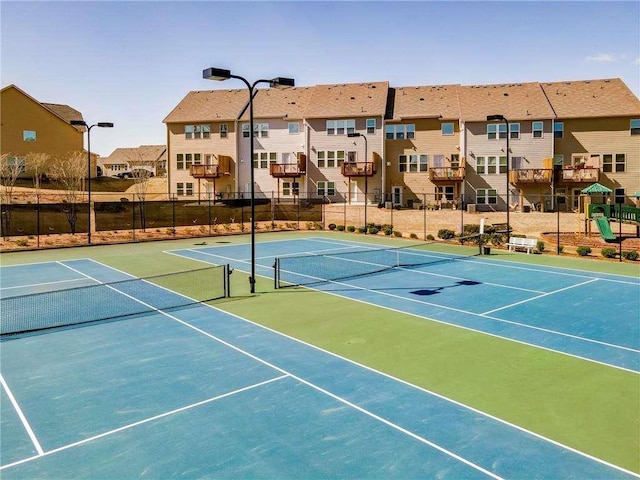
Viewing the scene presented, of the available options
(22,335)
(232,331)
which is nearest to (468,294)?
(232,331)

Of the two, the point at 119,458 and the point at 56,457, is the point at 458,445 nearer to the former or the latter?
the point at 119,458

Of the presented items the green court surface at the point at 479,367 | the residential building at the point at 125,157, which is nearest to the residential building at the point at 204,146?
the green court surface at the point at 479,367

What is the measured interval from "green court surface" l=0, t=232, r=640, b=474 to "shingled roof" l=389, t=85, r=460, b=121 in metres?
39.0

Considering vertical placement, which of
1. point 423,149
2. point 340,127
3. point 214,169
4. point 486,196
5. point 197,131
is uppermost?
point 197,131

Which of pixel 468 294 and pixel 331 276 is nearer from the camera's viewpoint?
pixel 468 294

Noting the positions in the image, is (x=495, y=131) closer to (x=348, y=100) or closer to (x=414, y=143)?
(x=414, y=143)

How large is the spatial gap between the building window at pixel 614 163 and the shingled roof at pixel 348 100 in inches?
865

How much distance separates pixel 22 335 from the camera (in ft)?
43.0

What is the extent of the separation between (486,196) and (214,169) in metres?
29.3

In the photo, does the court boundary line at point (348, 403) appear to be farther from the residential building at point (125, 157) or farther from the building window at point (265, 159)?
the residential building at point (125, 157)

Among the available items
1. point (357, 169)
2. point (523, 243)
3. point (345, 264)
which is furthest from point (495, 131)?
point (345, 264)

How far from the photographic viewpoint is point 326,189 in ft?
180

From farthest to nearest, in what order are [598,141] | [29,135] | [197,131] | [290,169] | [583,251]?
[29,135], [197,131], [290,169], [598,141], [583,251]

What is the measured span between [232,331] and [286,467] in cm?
683
